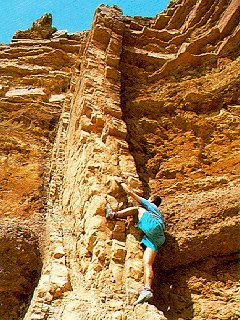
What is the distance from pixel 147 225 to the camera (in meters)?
5.93

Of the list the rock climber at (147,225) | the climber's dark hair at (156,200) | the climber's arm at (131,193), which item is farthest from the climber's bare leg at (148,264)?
the climber's dark hair at (156,200)

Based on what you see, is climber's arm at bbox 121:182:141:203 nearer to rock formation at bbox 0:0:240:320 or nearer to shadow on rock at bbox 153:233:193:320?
rock formation at bbox 0:0:240:320

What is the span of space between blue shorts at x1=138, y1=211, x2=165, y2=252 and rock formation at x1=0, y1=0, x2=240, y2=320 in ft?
0.49

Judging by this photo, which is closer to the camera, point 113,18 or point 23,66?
point 113,18

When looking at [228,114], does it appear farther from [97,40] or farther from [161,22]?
[161,22]

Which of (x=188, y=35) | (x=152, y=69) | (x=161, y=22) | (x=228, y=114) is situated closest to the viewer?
(x=228, y=114)

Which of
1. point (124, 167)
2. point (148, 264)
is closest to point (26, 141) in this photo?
point (124, 167)

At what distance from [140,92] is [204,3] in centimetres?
402

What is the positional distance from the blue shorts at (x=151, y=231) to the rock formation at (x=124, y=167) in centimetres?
15

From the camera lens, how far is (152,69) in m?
Result: 10.7

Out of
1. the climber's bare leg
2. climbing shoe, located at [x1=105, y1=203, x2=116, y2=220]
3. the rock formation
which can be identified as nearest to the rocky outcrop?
the rock formation

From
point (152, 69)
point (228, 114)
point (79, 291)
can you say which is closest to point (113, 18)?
point (152, 69)

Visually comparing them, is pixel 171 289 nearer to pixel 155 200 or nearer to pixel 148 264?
pixel 148 264

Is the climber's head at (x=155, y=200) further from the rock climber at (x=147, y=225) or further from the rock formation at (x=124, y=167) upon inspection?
the rock formation at (x=124, y=167)
